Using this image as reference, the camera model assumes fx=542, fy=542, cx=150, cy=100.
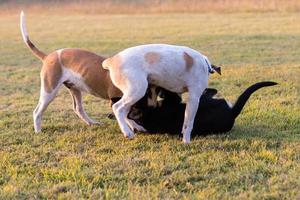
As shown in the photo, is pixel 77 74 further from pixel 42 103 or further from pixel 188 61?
pixel 188 61

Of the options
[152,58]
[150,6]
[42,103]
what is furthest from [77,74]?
[150,6]

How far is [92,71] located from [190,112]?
107 cm

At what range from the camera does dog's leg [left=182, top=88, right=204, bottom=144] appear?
16.7 feet

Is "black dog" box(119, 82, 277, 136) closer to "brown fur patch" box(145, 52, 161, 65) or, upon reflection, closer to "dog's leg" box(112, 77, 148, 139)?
"dog's leg" box(112, 77, 148, 139)

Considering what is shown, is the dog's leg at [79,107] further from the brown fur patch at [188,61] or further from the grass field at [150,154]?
the brown fur patch at [188,61]

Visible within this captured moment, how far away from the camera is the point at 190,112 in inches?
202

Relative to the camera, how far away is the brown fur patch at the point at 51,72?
17.9 feet

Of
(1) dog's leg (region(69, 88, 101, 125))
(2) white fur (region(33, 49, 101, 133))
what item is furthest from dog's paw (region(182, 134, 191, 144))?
(1) dog's leg (region(69, 88, 101, 125))

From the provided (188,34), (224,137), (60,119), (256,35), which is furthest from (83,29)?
(224,137)

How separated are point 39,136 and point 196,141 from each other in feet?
5.32

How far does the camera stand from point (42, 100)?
568 cm

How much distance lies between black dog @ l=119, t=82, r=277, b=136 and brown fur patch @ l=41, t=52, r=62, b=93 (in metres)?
0.83

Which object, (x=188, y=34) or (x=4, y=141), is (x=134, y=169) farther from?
(x=188, y=34)

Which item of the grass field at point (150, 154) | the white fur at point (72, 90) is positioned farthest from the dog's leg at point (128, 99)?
the white fur at point (72, 90)
